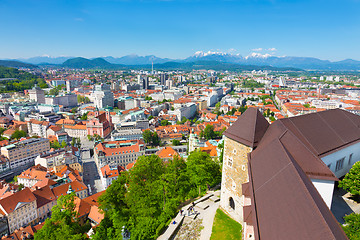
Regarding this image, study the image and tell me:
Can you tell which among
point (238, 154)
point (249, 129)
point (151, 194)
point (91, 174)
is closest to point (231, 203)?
point (238, 154)

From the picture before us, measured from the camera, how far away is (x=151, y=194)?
68.1 ft

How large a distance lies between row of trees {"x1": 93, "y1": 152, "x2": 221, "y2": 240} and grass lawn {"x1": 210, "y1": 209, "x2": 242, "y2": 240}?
3.90m

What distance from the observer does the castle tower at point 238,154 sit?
659 inches

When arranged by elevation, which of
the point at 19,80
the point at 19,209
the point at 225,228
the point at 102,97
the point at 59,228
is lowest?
the point at 19,209

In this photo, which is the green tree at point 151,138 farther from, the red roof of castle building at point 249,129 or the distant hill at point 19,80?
the distant hill at point 19,80

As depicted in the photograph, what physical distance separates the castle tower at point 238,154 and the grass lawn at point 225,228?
0.59 meters

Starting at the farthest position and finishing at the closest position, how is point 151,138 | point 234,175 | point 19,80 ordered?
point 19,80
point 151,138
point 234,175

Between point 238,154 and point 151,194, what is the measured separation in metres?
8.82

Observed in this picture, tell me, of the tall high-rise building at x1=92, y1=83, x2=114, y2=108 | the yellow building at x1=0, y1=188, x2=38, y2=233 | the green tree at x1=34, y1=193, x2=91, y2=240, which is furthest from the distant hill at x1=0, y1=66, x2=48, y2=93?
the green tree at x1=34, y1=193, x2=91, y2=240

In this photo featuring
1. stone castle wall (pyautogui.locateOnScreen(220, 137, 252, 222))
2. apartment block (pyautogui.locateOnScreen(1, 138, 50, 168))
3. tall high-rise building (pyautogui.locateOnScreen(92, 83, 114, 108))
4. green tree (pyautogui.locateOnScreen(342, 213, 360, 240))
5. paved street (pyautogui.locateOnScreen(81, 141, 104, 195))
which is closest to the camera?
green tree (pyautogui.locateOnScreen(342, 213, 360, 240))

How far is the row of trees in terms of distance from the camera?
18.6 meters

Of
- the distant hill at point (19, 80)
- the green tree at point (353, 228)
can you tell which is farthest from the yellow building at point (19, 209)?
the distant hill at point (19, 80)

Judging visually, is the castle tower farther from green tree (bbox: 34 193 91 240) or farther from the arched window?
green tree (bbox: 34 193 91 240)

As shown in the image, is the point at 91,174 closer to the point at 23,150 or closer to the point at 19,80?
the point at 23,150
